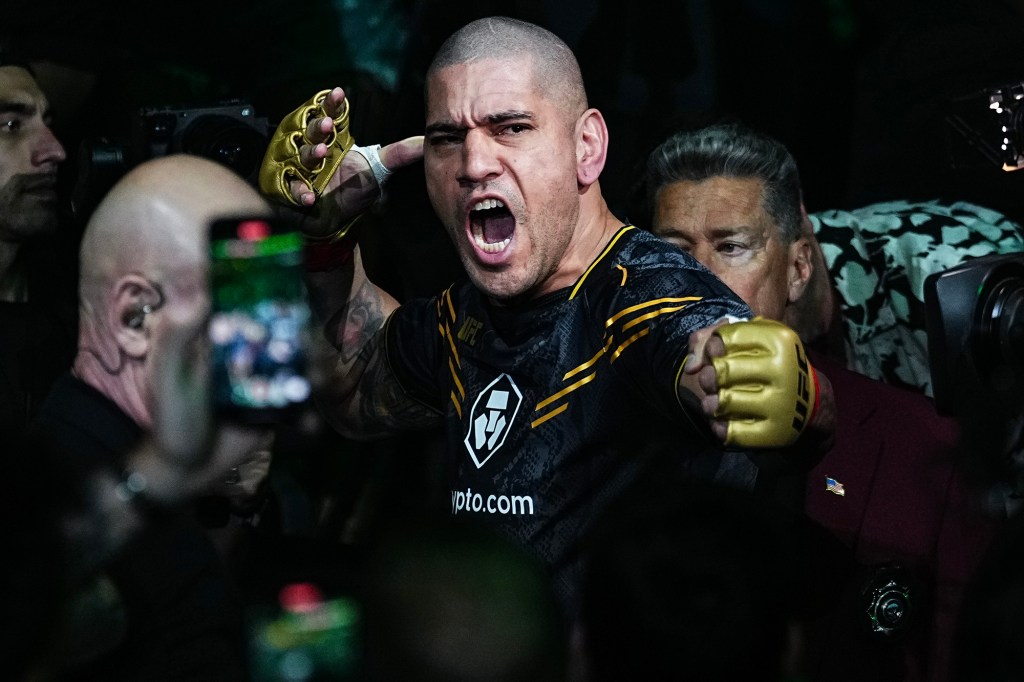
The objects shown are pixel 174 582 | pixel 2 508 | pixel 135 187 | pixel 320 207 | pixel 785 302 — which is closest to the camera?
pixel 2 508

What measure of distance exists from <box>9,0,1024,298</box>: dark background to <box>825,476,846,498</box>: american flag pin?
1.02 metres

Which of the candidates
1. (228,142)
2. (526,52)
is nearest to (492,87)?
(526,52)

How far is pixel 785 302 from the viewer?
3.59 meters

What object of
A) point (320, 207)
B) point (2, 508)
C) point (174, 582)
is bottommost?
point (174, 582)

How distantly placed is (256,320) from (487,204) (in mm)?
936

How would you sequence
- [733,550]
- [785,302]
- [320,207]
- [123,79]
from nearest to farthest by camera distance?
[733,550] → [320,207] → [785,302] → [123,79]

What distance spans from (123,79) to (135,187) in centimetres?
199

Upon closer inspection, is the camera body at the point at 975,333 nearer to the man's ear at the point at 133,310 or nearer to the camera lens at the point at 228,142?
the man's ear at the point at 133,310

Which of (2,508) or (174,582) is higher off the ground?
(2,508)

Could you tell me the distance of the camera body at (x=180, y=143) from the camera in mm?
3213

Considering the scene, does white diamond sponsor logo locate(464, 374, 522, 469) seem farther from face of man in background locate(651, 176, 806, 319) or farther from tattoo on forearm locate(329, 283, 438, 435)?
face of man in background locate(651, 176, 806, 319)

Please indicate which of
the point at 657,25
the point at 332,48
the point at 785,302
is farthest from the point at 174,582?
the point at 657,25

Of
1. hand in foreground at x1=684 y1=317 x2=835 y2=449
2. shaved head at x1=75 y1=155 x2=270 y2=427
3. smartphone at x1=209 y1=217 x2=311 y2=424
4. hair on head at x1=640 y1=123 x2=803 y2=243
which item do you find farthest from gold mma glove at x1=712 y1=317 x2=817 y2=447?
hair on head at x1=640 y1=123 x2=803 y2=243

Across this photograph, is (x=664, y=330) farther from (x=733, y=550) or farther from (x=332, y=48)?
(x=332, y=48)
